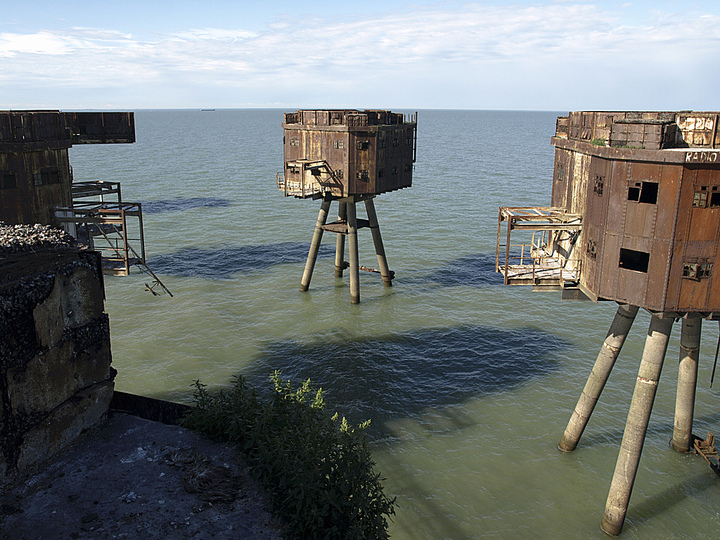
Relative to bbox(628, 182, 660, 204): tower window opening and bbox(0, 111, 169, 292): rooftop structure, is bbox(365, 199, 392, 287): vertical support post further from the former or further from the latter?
bbox(628, 182, 660, 204): tower window opening

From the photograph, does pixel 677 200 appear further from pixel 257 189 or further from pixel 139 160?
pixel 139 160

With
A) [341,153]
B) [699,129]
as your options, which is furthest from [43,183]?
[699,129]

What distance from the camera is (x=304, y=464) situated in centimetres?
1162

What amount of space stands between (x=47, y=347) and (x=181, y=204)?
2046 inches

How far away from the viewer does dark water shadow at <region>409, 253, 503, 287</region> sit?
115 ft

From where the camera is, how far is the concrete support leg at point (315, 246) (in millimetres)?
31536

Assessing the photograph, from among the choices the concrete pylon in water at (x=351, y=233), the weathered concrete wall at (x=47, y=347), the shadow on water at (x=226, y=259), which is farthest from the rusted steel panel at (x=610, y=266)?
the shadow on water at (x=226, y=259)

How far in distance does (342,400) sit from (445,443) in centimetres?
439

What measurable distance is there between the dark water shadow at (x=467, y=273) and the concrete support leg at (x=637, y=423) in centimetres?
1973

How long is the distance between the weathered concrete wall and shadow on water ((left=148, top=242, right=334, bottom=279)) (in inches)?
901

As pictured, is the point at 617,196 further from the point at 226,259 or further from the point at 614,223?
the point at 226,259

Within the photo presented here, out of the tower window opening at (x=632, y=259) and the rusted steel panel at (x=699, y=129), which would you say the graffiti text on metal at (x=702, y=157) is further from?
the tower window opening at (x=632, y=259)

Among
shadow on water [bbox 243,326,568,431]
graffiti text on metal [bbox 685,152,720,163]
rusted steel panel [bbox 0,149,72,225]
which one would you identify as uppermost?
graffiti text on metal [bbox 685,152,720,163]

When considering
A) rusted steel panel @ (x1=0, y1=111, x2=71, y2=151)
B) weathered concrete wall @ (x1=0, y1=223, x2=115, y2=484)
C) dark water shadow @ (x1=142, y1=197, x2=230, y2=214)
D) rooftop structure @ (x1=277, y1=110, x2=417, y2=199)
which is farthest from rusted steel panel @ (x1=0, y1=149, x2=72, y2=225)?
→ dark water shadow @ (x1=142, y1=197, x2=230, y2=214)
